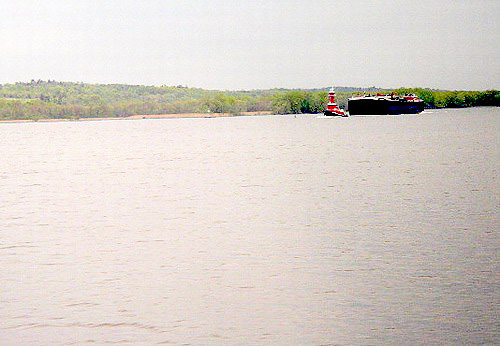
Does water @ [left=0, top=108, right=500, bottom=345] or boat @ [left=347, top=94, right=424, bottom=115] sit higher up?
water @ [left=0, top=108, right=500, bottom=345]

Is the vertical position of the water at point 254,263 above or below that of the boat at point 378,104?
above

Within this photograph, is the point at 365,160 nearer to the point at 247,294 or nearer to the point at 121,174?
the point at 121,174

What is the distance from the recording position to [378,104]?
19262 centimetres

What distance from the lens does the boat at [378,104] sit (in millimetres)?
191625

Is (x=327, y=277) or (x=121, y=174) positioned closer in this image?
(x=327, y=277)

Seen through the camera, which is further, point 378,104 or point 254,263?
point 378,104

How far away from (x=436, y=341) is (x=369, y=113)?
190413mm

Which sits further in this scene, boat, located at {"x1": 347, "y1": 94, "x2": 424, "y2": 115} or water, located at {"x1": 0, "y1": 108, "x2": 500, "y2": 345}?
boat, located at {"x1": 347, "y1": 94, "x2": 424, "y2": 115}

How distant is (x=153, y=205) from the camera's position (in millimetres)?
29562

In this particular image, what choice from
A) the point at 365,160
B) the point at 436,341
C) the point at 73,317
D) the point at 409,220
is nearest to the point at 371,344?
the point at 436,341

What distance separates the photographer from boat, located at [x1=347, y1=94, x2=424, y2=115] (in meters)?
192

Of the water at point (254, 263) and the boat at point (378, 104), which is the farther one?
the boat at point (378, 104)

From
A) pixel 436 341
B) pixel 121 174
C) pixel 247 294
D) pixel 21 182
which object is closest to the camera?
pixel 436 341

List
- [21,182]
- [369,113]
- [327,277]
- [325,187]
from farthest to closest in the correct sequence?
[369,113] → [21,182] → [325,187] → [327,277]
